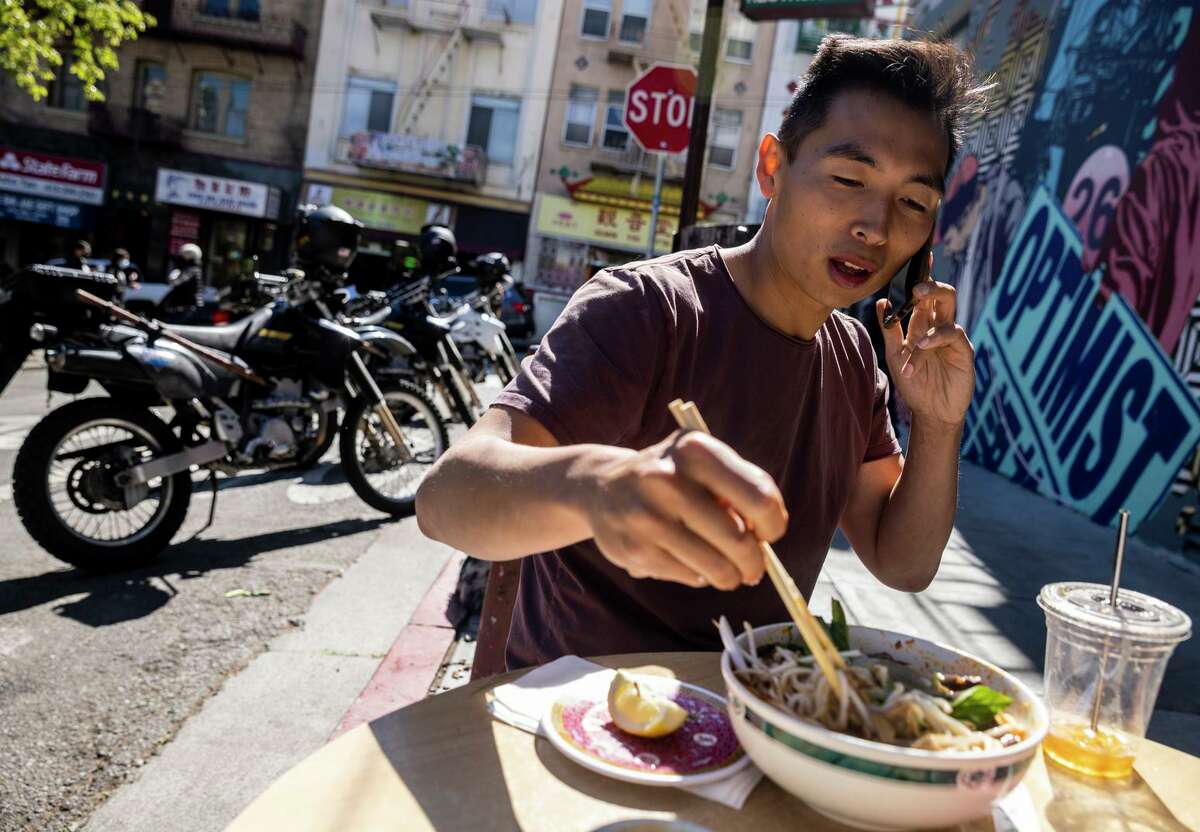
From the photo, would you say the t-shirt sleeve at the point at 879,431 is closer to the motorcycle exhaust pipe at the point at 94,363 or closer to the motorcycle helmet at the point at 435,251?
the motorcycle exhaust pipe at the point at 94,363

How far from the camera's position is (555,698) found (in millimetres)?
1087

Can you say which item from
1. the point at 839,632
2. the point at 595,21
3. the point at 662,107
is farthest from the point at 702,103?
the point at 595,21

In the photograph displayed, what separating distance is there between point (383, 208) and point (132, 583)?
790 inches

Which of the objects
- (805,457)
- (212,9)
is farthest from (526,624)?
(212,9)

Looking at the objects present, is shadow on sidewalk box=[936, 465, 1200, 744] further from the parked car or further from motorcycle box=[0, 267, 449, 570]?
the parked car

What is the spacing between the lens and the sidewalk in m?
2.21

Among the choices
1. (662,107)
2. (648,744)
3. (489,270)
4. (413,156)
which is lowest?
(648,744)

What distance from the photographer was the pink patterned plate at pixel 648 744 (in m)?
0.93

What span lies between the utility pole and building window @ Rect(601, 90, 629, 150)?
1848 cm

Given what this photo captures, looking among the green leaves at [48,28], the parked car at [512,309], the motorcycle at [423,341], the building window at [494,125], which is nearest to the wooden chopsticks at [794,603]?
the motorcycle at [423,341]

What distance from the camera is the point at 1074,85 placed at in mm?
7902

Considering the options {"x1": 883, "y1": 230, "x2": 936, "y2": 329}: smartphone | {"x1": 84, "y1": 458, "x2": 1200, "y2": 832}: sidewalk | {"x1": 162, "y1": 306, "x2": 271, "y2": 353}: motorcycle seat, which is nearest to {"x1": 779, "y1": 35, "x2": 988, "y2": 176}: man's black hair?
{"x1": 883, "y1": 230, "x2": 936, "y2": 329}: smartphone

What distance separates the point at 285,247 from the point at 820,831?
23263 mm

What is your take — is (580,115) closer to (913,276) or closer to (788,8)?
(788,8)
